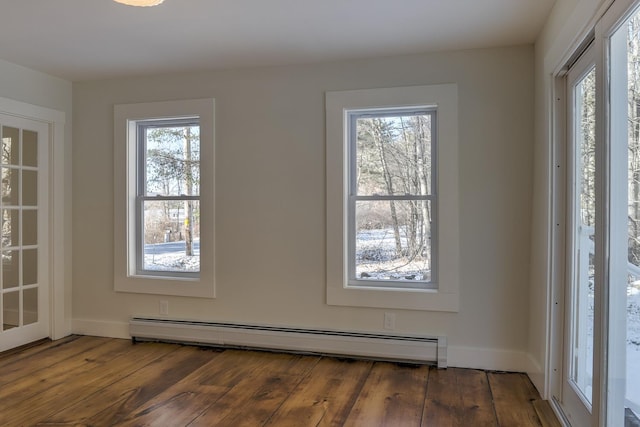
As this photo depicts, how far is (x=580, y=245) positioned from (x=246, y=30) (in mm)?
2383

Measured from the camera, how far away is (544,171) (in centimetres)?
272

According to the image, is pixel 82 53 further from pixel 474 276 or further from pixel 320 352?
pixel 474 276

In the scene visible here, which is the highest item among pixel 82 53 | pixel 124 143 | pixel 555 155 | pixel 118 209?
pixel 82 53

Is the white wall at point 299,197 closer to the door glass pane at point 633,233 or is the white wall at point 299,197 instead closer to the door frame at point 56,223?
the door frame at point 56,223

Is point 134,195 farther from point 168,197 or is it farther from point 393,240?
point 393,240

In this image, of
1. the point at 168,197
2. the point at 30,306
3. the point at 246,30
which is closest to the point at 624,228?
the point at 246,30

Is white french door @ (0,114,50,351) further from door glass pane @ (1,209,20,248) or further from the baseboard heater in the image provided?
the baseboard heater

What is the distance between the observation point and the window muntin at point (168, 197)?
3.82 m

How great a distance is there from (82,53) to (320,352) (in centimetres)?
294

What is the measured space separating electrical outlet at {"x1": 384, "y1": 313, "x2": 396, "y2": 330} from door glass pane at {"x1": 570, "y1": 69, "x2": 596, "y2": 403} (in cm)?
124

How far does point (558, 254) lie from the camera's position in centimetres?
252

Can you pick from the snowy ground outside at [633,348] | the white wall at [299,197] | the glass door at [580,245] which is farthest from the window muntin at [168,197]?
the snowy ground outside at [633,348]

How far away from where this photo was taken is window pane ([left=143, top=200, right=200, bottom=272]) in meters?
3.82

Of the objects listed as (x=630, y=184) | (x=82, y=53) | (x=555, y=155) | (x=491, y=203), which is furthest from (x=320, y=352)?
(x=82, y=53)
